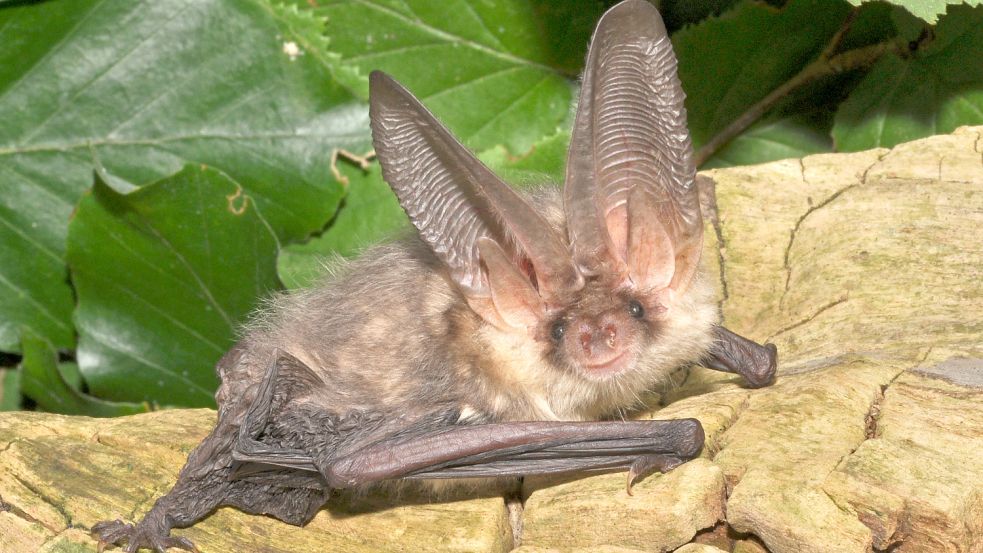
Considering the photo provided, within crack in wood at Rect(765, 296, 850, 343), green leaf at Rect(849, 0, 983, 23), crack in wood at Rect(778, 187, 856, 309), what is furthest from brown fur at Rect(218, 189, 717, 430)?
green leaf at Rect(849, 0, 983, 23)

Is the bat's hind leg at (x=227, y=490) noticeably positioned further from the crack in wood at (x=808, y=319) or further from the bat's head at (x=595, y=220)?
the crack in wood at (x=808, y=319)

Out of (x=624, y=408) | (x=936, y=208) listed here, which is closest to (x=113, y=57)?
(x=624, y=408)

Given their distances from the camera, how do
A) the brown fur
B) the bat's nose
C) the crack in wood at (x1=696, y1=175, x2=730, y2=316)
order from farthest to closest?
the crack in wood at (x1=696, y1=175, x2=730, y2=316) < the brown fur < the bat's nose

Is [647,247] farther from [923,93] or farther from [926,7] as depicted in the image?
[923,93]

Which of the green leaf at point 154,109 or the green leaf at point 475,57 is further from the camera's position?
the green leaf at point 475,57

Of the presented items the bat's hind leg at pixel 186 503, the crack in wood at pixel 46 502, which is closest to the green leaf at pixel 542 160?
the bat's hind leg at pixel 186 503

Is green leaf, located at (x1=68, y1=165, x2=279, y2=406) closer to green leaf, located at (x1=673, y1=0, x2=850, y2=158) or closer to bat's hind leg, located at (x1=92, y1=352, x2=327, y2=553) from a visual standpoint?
bat's hind leg, located at (x1=92, y1=352, x2=327, y2=553)
